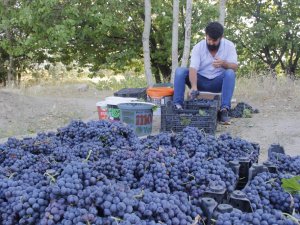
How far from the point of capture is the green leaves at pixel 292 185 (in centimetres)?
188

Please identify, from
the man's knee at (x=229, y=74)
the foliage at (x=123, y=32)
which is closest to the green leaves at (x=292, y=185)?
the man's knee at (x=229, y=74)

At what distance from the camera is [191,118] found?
5.07 metres

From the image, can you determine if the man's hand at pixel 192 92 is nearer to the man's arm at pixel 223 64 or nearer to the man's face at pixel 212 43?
the man's arm at pixel 223 64

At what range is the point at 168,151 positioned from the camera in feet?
7.55

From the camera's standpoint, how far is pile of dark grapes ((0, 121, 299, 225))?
156cm

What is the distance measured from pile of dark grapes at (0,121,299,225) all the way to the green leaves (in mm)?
45

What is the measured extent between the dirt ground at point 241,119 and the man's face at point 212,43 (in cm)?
115

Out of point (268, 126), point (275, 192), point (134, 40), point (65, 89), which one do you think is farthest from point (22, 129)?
point (134, 40)

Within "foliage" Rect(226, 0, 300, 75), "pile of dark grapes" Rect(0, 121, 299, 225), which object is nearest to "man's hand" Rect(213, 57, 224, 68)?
"pile of dark grapes" Rect(0, 121, 299, 225)

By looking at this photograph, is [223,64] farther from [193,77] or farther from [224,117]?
[224,117]

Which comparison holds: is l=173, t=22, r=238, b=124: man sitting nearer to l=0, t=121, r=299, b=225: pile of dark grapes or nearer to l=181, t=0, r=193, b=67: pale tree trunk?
l=181, t=0, r=193, b=67: pale tree trunk

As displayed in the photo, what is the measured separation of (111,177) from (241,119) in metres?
4.81

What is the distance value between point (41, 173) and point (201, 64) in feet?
13.3

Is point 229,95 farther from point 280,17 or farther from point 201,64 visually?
point 280,17
